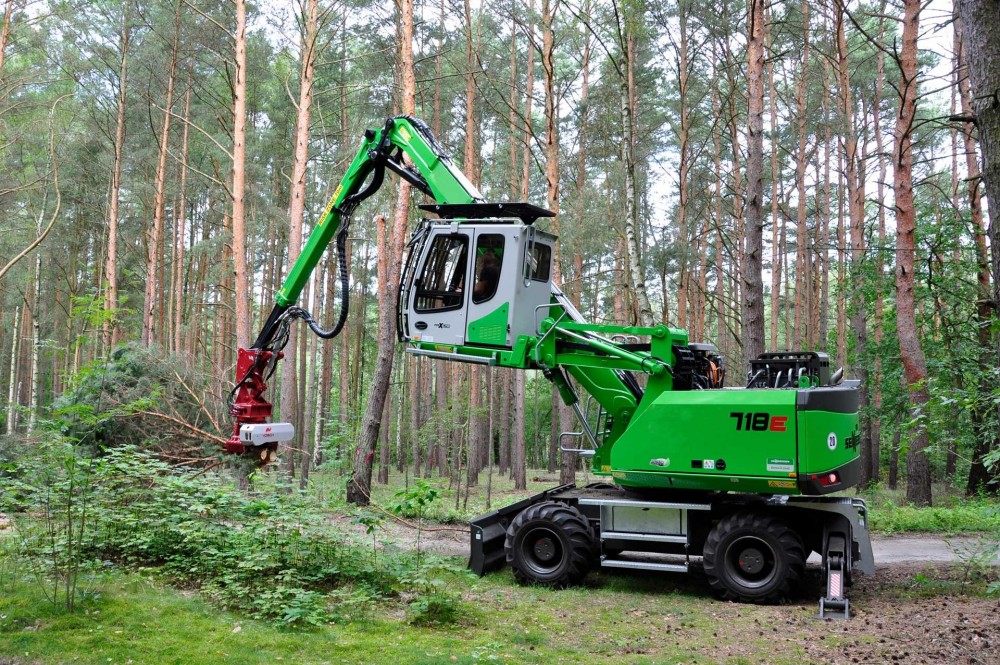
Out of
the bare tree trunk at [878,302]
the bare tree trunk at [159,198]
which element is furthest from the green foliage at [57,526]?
the bare tree trunk at [878,302]

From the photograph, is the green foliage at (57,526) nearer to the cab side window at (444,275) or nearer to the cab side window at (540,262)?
the cab side window at (444,275)

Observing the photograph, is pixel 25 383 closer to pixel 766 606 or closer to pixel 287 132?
pixel 287 132

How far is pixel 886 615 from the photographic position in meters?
6.42

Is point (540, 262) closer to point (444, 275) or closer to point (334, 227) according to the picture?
point (444, 275)

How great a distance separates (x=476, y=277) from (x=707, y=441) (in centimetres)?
292

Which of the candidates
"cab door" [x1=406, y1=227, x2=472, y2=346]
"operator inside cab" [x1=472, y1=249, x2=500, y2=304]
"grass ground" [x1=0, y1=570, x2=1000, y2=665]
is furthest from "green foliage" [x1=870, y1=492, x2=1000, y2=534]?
"cab door" [x1=406, y1=227, x2=472, y2=346]

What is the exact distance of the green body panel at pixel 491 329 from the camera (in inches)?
302

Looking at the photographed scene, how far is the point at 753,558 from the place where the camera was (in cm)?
723

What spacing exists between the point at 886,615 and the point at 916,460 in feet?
29.8

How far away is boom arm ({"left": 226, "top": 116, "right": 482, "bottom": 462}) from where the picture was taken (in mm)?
8188

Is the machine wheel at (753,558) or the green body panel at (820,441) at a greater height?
the green body panel at (820,441)

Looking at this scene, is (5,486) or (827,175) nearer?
(5,486)

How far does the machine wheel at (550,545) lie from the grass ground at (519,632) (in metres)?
0.55

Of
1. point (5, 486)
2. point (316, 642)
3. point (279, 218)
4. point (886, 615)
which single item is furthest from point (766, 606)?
point (279, 218)
